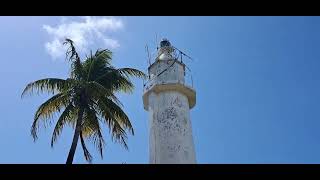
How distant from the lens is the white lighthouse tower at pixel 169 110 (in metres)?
24.0

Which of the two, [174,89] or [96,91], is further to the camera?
[174,89]

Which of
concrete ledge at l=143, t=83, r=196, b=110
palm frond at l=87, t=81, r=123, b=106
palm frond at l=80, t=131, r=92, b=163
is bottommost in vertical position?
palm frond at l=80, t=131, r=92, b=163

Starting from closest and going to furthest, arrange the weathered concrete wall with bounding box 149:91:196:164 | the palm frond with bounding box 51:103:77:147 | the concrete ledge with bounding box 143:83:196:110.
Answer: the palm frond with bounding box 51:103:77:147, the weathered concrete wall with bounding box 149:91:196:164, the concrete ledge with bounding box 143:83:196:110

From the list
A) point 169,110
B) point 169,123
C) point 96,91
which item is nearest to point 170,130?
point 169,123

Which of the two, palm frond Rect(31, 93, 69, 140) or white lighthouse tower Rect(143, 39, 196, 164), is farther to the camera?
white lighthouse tower Rect(143, 39, 196, 164)

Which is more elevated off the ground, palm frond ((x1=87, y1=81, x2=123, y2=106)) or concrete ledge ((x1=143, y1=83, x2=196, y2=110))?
concrete ledge ((x1=143, y1=83, x2=196, y2=110))

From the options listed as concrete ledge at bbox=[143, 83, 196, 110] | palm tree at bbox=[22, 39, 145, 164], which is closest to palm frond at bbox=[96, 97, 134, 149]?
palm tree at bbox=[22, 39, 145, 164]

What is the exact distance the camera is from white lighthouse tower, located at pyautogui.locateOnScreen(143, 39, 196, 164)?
24.0 metres

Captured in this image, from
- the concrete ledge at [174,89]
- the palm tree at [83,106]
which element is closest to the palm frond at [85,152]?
the palm tree at [83,106]

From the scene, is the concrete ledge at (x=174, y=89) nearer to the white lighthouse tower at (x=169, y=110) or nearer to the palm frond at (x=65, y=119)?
the white lighthouse tower at (x=169, y=110)

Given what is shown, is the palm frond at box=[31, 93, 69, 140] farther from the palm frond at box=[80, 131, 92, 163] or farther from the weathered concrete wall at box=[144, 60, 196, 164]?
the weathered concrete wall at box=[144, 60, 196, 164]

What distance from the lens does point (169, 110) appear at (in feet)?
84.0

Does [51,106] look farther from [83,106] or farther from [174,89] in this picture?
[174,89]

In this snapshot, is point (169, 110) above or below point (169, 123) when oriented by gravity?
above
